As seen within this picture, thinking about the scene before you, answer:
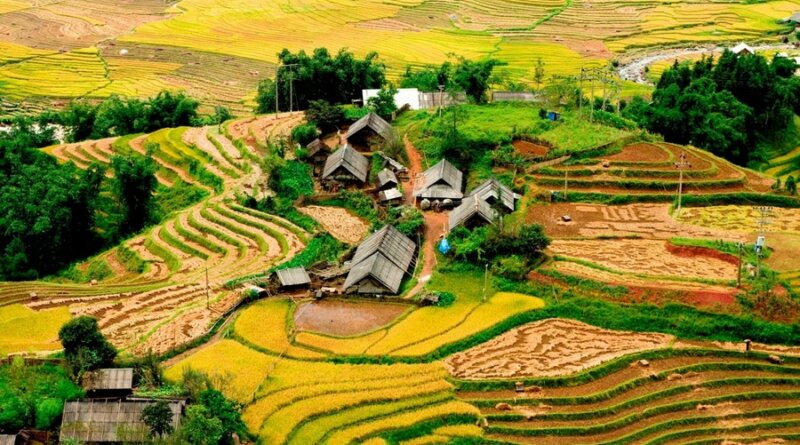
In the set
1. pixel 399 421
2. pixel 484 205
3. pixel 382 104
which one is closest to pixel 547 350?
pixel 399 421

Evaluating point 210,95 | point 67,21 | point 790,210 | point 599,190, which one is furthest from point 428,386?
point 67,21

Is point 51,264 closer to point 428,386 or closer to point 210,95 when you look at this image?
point 428,386

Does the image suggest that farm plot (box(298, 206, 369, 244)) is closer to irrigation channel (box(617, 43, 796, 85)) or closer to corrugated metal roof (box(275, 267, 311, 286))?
corrugated metal roof (box(275, 267, 311, 286))

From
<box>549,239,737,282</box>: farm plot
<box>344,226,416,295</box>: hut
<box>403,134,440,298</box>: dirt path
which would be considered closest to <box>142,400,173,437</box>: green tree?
<box>344,226,416,295</box>: hut

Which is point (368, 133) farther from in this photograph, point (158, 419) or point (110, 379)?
point (158, 419)

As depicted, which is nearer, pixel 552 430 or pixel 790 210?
pixel 552 430

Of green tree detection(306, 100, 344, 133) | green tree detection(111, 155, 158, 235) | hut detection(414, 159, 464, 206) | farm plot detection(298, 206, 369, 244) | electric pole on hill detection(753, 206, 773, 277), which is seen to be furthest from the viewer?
green tree detection(306, 100, 344, 133)
